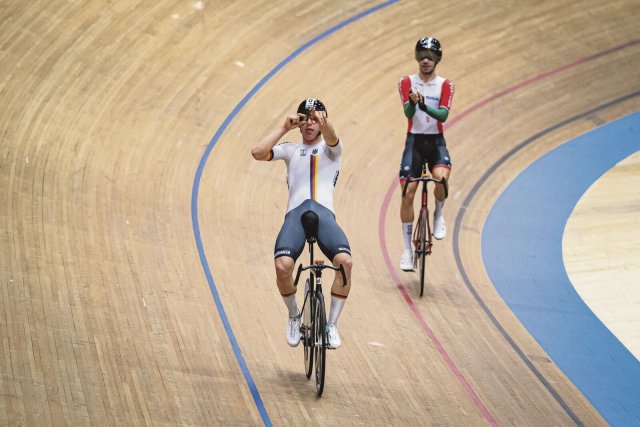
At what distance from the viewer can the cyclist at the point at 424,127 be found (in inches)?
279

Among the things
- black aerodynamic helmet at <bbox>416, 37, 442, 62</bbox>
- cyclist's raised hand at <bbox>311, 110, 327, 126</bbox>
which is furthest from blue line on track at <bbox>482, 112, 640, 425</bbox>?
cyclist's raised hand at <bbox>311, 110, 327, 126</bbox>

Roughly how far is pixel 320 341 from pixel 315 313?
16cm

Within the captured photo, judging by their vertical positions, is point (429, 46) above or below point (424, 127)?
above

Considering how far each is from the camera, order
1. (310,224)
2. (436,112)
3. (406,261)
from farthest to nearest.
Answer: (406,261)
(436,112)
(310,224)

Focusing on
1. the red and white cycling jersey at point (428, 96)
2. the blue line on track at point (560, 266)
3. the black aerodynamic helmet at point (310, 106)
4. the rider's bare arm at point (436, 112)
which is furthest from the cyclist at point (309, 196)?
the blue line on track at point (560, 266)

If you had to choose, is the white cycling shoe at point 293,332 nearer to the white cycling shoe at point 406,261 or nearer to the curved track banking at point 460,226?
the curved track banking at point 460,226

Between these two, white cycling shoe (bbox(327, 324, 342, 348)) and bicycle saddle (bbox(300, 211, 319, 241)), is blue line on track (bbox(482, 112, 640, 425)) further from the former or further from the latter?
bicycle saddle (bbox(300, 211, 319, 241))

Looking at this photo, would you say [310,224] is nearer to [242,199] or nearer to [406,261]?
[406,261]

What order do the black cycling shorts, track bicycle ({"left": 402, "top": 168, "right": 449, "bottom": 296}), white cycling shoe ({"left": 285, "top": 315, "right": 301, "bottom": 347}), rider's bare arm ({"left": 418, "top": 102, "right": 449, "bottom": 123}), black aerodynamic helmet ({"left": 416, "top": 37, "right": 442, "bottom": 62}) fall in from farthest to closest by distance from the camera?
the black cycling shorts → track bicycle ({"left": 402, "top": 168, "right": 449, "bottom": 296}) → black aerodynamic helmet ({"left": 416, "top": 37, "right": 442, "bottom": 62}) → rider's bare arm ({"left": 418, "top": 102, "right": 449, "bottom": 123}) → white cycling shoe ({"left": 285, "top": 315, "right": 301, "bottom": 347})

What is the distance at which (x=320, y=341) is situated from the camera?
17.8ft

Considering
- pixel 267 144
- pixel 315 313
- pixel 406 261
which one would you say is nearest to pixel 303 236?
pixel 315 313

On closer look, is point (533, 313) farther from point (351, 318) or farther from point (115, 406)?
Result: point (115, 406)

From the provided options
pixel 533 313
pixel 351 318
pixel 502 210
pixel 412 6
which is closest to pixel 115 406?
pixel 351 318

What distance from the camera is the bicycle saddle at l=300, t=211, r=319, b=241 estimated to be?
554 cm
